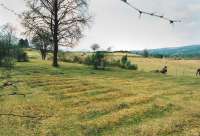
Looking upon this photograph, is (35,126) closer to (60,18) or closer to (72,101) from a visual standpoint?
(72,101)

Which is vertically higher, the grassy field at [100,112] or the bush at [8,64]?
the bush at [8,64]

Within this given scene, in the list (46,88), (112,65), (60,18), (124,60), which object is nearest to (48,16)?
(60,18)

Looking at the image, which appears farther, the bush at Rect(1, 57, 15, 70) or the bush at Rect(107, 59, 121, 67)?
the bush at Rect(107, 59, 121, 67)

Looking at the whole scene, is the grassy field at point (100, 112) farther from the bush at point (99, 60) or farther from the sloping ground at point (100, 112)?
the bush at point (99, 60)

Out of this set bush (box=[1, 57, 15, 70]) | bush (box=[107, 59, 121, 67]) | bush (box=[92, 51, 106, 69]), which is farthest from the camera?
bush (box=[107, 59, 121, 67])

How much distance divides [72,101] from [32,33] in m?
33.2

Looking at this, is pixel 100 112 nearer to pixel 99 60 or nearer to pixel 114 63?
pixel 99 60

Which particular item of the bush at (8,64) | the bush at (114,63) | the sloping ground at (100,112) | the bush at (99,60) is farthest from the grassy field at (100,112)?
the bush at (114,63)

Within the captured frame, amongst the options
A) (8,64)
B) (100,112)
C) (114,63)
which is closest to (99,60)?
(114,63)

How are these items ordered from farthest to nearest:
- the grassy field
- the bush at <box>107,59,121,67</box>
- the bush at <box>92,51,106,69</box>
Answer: the bush at <box>107,59,121,67</box> < the bush at <box>92,51,106,69</box> < the grassy field

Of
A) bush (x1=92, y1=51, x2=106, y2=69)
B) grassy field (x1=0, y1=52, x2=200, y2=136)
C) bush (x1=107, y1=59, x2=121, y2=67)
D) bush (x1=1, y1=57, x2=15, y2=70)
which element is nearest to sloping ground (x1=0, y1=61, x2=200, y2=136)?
grassy field (x1=0, y1=52, x2=200, y2=136)

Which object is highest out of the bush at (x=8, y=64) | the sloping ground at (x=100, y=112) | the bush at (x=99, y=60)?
the bush at (x=8, y=64)

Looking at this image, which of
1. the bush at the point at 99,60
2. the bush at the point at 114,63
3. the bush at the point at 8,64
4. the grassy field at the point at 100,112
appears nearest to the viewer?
the bush at the point at 8,64

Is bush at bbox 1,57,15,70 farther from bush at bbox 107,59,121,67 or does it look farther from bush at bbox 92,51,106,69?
bush at bbox 107,59,121,67
